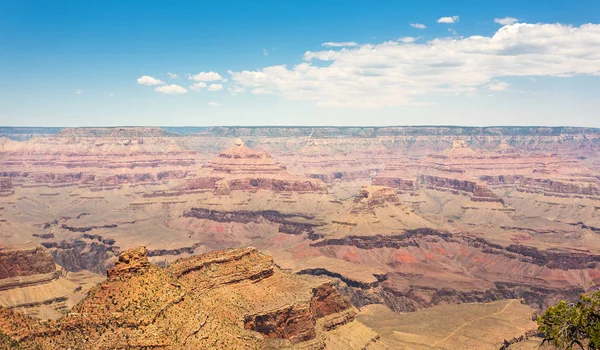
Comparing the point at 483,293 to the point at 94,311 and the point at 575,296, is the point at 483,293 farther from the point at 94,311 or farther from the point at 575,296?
the point at 94,311

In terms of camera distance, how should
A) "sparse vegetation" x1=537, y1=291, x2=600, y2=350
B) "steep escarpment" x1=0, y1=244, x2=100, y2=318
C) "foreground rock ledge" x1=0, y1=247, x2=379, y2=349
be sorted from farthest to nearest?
1. "steep escarpment" x1=0, y1=244, x2=100, y2=318
2. "foreground rock ledge" x1=0, y1=247, x2=379, y2=349
3. "sparse vegetation" x1=537, y1=291, x2=600, y2=350

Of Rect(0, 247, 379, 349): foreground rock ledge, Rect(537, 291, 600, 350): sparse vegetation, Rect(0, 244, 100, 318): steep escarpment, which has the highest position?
Rect(537, 291, 600, 350): sparse vegetation

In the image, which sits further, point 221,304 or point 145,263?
point 221,304

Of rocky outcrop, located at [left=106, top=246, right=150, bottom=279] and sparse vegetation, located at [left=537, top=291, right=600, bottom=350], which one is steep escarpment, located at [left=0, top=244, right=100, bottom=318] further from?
sparse vegetation, located at [left=537, top=291, right=600, bottom=350]

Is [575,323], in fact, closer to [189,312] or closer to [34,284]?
[189,312]

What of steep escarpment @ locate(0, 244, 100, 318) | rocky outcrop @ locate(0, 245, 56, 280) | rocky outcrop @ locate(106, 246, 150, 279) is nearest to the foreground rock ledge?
rocky outcrop @ locate(106, 246, 150, 279)

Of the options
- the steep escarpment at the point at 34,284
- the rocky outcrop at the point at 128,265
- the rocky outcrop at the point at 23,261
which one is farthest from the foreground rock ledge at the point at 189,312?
the rocky outcrop at the point at 23,261

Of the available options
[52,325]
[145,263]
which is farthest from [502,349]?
[52,325]

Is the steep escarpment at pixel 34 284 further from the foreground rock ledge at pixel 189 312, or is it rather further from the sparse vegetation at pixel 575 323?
the sparse vegetation at pixel 575 323

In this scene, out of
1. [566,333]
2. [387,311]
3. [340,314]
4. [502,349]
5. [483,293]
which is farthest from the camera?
[483,293]
